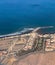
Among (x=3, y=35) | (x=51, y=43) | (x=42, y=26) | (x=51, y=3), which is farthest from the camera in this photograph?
(x=51, y=3)

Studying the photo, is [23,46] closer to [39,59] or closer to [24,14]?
[39,59]

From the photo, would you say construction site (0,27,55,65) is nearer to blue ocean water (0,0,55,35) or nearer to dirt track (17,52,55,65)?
dirt track (17,52,55,65)

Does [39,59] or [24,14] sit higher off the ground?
[24,14]

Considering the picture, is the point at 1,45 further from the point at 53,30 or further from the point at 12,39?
the point at 53,30

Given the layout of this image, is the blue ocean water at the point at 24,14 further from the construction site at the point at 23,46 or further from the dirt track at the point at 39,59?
the dirt track at the point at 39,59

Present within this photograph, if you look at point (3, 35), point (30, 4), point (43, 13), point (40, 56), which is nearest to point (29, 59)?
point (40, 56)

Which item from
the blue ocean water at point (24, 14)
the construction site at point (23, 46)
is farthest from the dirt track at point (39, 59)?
the blue ocean water at point (24, 14)

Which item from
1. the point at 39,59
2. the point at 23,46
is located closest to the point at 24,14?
the point at 23,46
